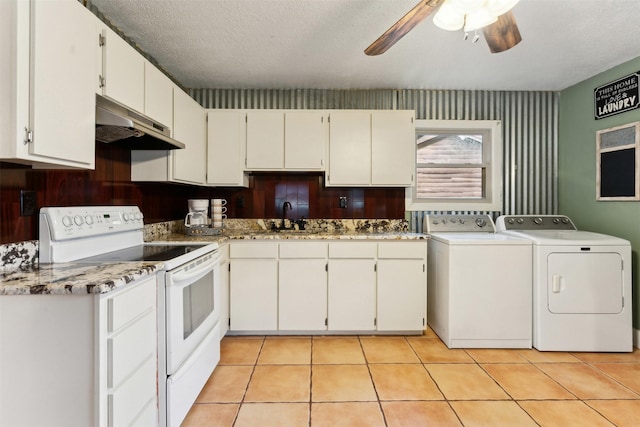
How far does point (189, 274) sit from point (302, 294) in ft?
4.14

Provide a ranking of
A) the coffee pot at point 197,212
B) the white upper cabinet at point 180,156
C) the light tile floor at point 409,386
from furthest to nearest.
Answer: the coffee pot at point 197,212 → the white upper cabinet at point 180,156 → the light tile floor at point 409,386

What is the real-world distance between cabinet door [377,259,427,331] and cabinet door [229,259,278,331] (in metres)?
0.94

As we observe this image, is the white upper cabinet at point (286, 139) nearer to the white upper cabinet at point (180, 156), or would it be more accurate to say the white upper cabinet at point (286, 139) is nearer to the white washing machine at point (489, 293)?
the white upper cabinet at point (180, 156)

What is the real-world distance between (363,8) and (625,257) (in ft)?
8.96

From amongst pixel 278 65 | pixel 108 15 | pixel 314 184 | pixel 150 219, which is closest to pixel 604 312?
pixel 314 184

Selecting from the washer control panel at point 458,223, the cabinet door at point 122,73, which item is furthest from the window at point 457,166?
the cabinet door at point 122,73

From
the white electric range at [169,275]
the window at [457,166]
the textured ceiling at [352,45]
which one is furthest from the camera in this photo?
the window at [457,166]

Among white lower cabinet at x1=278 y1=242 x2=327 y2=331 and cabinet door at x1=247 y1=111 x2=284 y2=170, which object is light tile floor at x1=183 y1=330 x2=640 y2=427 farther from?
cabinet door at x1=247 y1=111 x2=284 y2=170

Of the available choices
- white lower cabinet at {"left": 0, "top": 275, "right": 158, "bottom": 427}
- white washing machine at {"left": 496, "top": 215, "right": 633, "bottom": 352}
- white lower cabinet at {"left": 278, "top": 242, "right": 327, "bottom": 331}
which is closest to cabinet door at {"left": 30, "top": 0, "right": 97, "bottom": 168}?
white lower cabinet at {"left": 0, "top": 275, "right": 158, "bottom": 427}

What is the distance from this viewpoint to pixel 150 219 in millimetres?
2602

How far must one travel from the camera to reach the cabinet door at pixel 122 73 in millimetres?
1612

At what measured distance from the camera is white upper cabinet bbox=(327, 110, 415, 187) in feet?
9.86

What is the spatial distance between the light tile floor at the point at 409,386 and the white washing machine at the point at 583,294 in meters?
0.12

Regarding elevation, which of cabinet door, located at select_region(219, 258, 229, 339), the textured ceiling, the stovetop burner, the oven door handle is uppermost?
the textured ceiling
